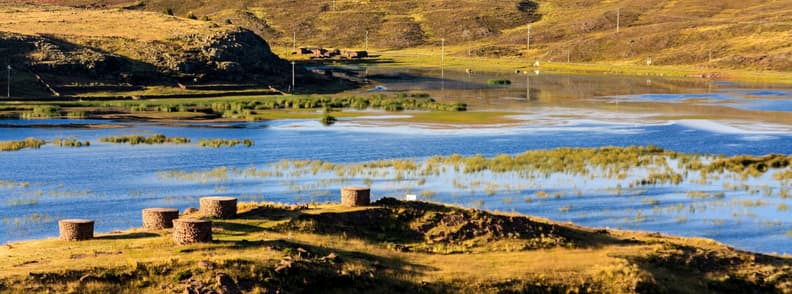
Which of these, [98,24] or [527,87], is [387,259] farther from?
[98,24]

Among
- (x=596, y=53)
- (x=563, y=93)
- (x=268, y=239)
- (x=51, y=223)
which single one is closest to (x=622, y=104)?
(x=563, y=93)

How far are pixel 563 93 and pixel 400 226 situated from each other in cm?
9154

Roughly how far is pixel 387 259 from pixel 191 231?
457 cm

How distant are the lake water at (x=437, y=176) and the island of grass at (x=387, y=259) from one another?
24.0 feet

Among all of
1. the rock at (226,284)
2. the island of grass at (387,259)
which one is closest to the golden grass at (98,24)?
the island of grass at (387,259)

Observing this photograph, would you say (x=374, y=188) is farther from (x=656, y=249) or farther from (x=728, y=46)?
(x=728, y=46)

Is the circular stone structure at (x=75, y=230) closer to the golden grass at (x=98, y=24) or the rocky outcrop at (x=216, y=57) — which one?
the rocky outcrop at (x=216, y=57)

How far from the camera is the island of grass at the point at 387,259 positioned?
2528cm

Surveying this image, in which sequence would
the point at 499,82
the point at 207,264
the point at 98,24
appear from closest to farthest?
the point at 207,264, the point at 98,24, the point at 499,82

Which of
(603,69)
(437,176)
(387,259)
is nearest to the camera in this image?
(387,259)

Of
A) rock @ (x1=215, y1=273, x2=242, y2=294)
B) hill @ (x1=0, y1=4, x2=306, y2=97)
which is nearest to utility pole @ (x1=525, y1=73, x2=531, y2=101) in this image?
hill @ (x1=0, y1=4, x2=306, y2=97)

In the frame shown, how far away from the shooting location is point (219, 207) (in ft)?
104

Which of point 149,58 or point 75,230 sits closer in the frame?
point 75,230

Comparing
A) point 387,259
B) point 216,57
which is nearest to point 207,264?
point 387,259
